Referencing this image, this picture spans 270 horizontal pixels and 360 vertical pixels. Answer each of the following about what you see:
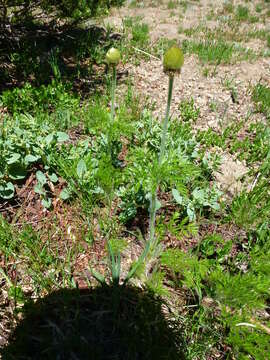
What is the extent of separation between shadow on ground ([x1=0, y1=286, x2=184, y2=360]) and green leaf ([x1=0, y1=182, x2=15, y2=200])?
0.85m

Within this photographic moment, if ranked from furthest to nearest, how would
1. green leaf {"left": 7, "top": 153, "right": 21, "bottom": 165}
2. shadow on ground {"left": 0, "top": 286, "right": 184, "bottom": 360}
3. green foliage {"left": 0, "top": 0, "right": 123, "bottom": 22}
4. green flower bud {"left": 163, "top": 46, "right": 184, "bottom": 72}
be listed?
green foliage {"left": 0, "top": 0, "right": 123, "bottom": 22} < green leaf {"left": 7, "top": 153, "right": 21, "bottom": 165} < shadow on ground {"left": 0, "top": 286, "right": 184, "bottom": 360} < green flower bud {"left": 163, "top": 46, "right": 184, "bottom": 72}

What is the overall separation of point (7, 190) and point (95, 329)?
1190mm

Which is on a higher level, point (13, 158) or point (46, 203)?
point (13, 158)

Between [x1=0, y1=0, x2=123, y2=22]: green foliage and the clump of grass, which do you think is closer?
[x1=0, y1=0, x2=123, y2=22]: green foliage

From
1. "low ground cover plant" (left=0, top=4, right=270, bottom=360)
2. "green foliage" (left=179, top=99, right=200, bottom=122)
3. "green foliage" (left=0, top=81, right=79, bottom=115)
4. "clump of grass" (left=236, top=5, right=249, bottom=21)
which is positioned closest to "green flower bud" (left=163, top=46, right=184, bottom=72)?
"low ground cover plant" (left=0, top=4, right=270, bottom=360)

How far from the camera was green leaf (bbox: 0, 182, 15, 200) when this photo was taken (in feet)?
7.22

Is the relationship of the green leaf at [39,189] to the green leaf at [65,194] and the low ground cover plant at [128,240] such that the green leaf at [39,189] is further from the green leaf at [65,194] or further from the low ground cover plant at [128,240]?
the green leaf at [65,194]

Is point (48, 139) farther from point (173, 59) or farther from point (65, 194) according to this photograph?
point (173, 59)

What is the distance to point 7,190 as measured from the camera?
222 centimetres

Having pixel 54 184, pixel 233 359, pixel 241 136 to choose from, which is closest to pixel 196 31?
pixel 241 136

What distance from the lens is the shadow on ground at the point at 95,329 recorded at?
1.54 m

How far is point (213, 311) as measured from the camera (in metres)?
1.75

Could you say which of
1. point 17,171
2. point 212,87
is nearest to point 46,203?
point 17,171

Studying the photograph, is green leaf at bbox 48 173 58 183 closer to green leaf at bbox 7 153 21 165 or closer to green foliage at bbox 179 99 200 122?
green leaf at bbox 7 153 21 165
